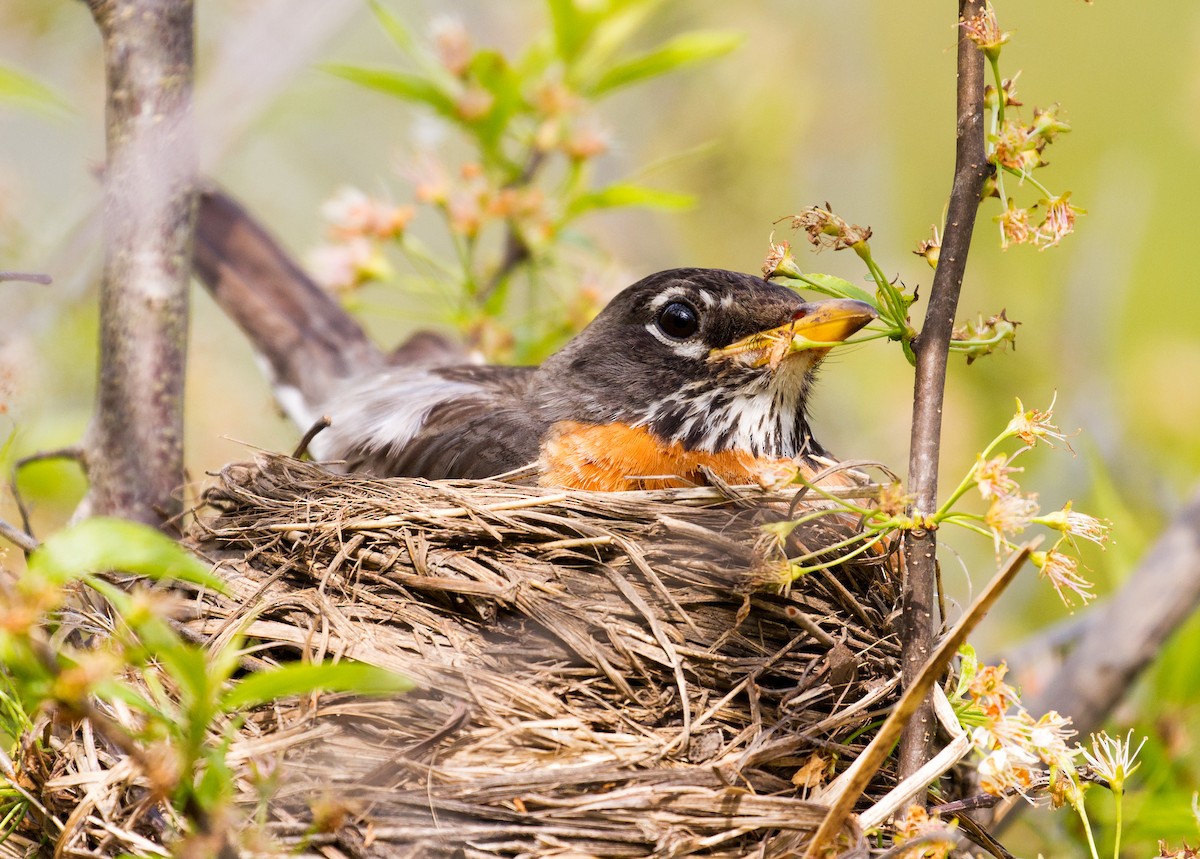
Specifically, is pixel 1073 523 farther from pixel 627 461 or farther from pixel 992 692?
pixel 627 461

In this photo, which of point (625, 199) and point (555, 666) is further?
point (625, 199)

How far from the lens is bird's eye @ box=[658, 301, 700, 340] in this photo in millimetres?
3725

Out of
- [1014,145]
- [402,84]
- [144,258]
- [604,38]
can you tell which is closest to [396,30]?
[402,84]

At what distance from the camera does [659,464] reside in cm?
360

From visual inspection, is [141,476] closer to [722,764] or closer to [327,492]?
[327,492]

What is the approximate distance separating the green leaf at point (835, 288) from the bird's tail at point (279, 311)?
318cm

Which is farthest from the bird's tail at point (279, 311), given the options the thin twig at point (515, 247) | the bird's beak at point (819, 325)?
the bird's beak at point (819, 325)

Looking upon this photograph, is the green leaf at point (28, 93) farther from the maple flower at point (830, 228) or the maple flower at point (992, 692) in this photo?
the maple flower at point (992, 692)

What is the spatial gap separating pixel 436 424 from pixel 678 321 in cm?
98

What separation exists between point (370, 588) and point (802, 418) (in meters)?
1.60

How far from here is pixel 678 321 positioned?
376 cm

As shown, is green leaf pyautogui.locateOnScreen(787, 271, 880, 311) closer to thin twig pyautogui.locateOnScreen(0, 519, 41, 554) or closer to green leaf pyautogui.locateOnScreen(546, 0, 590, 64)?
thin twig pyautogui.locateOnScreen(0, 519, 41, 554)

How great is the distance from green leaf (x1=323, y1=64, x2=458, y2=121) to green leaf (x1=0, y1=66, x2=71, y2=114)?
1.30 m

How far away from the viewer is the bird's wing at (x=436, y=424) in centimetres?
381
